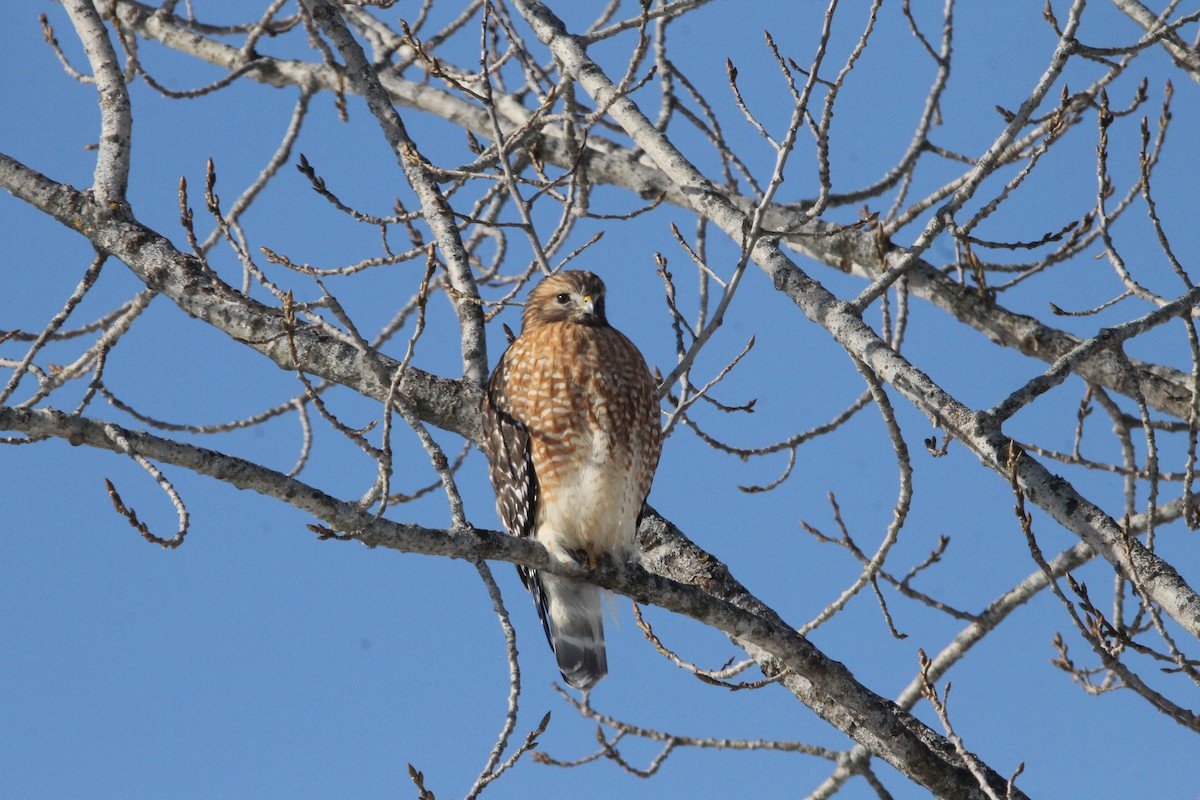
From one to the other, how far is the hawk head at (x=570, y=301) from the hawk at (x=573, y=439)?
67 millimetres

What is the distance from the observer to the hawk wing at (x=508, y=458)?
4.67m

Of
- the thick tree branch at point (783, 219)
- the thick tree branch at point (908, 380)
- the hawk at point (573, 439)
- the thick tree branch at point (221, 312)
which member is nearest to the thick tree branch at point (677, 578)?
the hawk at point (573, 439)

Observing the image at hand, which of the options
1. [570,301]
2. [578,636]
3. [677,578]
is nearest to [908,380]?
[677,578]

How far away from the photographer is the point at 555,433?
4.65 m

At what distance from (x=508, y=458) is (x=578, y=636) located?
0.81 meters

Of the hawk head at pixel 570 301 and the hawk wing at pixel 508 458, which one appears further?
the hawk head at pixel 570 301

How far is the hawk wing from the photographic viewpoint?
4.67 meters

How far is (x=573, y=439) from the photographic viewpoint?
4.64 metres

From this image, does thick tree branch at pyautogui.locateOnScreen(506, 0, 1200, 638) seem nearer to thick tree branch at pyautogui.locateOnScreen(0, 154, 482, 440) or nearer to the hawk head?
the hawk head

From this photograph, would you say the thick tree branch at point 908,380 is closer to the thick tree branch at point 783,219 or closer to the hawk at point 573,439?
the thick tree branch at point 783,219

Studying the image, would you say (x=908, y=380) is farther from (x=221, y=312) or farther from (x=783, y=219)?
(x=221, y=312)

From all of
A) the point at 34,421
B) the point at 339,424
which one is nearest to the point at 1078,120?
the point at 339,424

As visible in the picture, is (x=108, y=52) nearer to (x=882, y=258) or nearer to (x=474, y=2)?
(x=474, y=2)

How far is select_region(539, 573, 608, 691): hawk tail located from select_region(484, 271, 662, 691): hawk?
95mm
